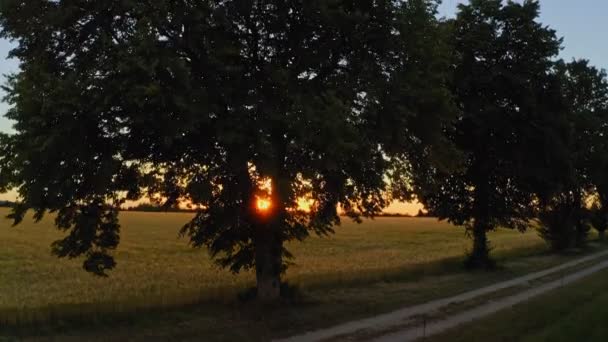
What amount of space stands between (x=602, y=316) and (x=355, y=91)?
7.74m

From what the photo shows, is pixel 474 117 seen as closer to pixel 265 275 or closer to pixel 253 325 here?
pixel 265 275

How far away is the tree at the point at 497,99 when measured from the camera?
94.7ft

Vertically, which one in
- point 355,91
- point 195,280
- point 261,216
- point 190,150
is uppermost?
point 355,91

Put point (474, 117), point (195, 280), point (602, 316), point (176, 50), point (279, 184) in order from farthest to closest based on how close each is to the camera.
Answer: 1. point (474, 117)
2. point (195, 280)
3. point (279, 184)
4. point (176, 50)
5. point (602, 316)

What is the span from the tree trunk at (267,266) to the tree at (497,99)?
13.4 meters

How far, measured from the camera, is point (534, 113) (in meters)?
29.0

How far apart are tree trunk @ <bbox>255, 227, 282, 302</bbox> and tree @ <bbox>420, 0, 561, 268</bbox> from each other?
43.9 ft

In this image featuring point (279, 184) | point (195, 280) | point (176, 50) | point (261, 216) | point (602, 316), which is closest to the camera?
point (602, 316)

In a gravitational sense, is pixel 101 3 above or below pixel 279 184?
above

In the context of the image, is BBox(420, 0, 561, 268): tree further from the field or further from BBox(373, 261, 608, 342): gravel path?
BBox(373, 261, 608, 342): gravel path

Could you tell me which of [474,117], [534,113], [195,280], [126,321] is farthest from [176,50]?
[534,113]

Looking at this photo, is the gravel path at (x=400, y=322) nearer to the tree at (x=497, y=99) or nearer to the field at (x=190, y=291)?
the field at (x=190, y=291)

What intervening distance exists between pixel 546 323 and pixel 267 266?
751 centimetres

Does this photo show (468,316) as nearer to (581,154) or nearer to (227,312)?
(227,312)
